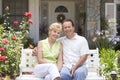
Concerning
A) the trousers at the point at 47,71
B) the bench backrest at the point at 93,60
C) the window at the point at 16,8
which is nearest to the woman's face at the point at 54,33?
the trousers at the point at 47,71

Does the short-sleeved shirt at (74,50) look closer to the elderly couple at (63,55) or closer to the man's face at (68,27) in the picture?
the elderly couple at (63,55)

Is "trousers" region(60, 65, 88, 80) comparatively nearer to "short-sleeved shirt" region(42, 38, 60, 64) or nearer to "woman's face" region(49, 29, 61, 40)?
"short-sleeved shirt" region(42, 38, 60, 64)

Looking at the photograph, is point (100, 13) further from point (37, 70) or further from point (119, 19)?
point (37, 70)

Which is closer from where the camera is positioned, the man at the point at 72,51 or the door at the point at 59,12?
the man at the point at 72,51

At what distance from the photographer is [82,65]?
5910 millimetres

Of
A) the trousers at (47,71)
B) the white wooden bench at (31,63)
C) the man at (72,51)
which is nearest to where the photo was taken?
the trousers at (47,71)

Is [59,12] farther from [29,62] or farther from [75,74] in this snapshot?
[75,74]

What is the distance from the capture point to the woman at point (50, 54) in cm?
576

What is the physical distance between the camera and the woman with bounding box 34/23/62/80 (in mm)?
5762

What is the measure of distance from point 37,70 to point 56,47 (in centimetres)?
49

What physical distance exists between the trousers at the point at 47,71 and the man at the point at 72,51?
0.75 feet

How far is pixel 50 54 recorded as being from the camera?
5902 millimetres

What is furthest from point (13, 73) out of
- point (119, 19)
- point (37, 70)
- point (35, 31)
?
point (119, 19)

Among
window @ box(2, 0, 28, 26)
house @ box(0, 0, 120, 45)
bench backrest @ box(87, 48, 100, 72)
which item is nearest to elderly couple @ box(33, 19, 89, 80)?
bench backrest @ box(87, 48, 100, 72)
